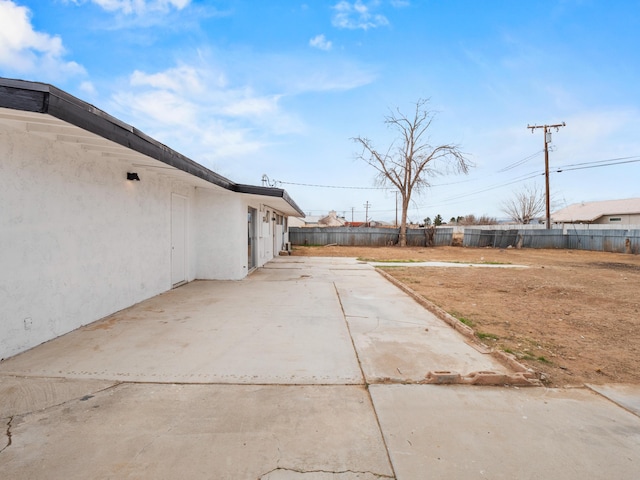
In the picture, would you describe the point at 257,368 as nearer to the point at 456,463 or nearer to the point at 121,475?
the point at 121,475

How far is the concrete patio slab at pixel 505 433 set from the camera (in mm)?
1879

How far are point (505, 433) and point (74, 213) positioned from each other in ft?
18.9

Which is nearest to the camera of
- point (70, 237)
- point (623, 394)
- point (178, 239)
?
point (623, 394)

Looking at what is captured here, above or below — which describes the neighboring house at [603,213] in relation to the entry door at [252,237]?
above

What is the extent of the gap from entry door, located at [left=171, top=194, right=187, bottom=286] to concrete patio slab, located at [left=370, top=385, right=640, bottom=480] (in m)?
→ 6.39

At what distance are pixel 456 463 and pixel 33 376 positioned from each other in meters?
3.98

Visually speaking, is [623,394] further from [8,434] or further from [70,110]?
[70,110]

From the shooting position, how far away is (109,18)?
7332 millimetres

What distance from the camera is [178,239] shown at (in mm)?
7781

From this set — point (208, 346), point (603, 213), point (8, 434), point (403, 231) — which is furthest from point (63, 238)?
point (603, 213)

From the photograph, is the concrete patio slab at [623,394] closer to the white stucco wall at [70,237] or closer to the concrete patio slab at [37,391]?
the concrete patio slab at [37,391]

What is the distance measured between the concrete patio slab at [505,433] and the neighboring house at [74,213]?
3885 millimetres

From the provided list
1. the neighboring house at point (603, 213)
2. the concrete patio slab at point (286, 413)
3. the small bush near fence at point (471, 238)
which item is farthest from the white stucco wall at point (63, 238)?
the neighboring house at point (603, 213)

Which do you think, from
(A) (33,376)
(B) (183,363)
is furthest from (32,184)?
(B) (183,363)
